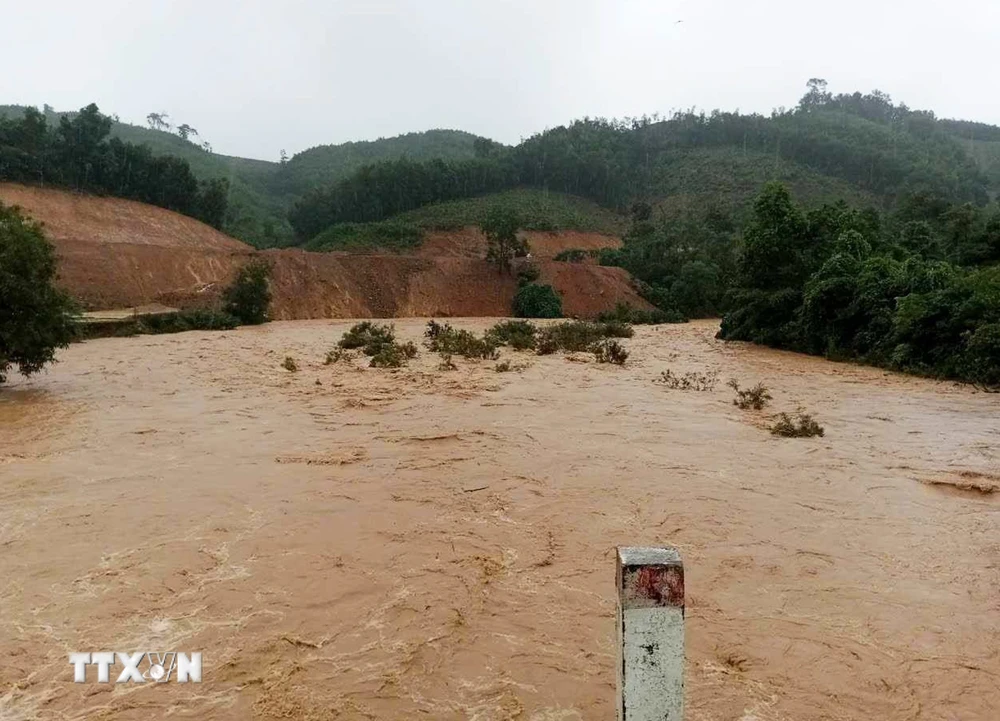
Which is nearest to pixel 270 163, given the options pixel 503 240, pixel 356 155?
pixel 356 155

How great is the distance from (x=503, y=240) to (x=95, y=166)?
27.2m

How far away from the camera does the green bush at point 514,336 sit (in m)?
20.7

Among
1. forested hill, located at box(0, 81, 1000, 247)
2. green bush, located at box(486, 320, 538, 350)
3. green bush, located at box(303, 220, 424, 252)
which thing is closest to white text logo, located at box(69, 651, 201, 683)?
green bush, located at box(486, 320, 538, 350)

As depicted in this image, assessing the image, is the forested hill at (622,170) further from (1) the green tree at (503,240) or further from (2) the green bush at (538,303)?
(2) the green bush at (538,303)

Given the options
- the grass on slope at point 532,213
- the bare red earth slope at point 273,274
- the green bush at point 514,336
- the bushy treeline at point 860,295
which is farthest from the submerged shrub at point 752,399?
the grass on slope at point 532,213

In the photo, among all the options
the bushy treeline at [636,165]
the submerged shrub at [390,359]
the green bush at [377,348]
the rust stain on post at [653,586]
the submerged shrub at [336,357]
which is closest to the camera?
the rust stain on post at [653,586]

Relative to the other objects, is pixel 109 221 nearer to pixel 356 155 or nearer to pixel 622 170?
pixel 622 170

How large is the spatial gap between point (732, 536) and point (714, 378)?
33.2 feet

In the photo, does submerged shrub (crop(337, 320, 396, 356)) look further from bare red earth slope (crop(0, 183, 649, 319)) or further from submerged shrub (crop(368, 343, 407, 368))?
bare red earth slope (crop(0, 183, 649, 319))

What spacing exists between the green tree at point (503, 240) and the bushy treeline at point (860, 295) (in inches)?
784

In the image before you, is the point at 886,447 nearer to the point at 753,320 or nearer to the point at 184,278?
the point at 753,320

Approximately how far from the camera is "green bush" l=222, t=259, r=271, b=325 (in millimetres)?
30594

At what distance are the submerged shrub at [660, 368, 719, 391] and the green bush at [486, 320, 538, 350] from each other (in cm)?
573

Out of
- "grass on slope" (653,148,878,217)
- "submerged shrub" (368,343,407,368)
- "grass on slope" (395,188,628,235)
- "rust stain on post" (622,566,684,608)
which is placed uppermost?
"grass on slope" (653,148,878,217)
